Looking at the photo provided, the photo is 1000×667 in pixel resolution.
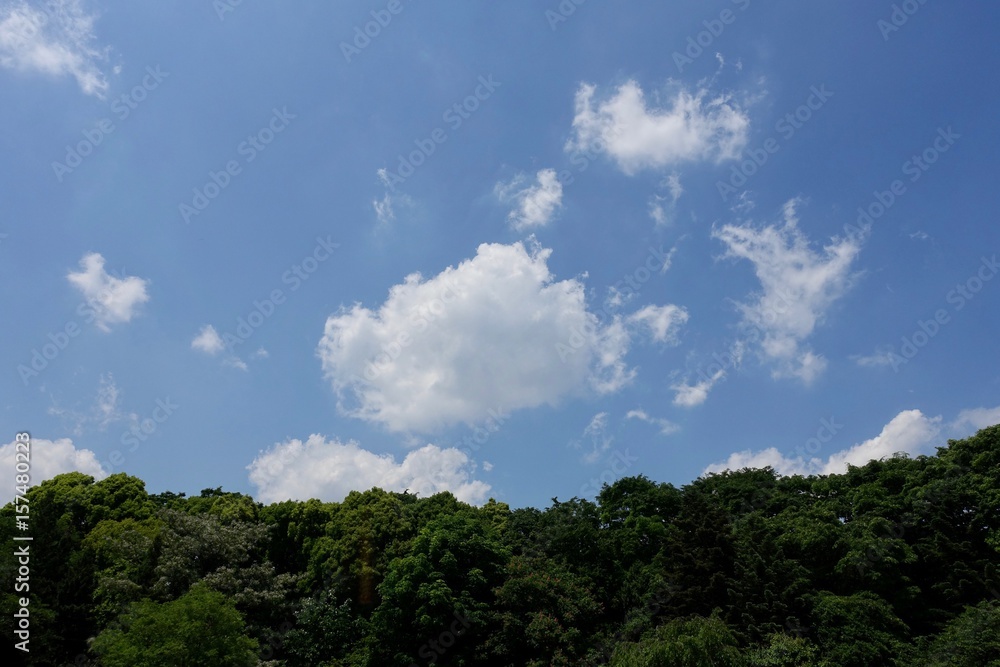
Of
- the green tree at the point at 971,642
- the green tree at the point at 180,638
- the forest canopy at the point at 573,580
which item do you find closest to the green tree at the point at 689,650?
the forest canopy at the point at 573,580

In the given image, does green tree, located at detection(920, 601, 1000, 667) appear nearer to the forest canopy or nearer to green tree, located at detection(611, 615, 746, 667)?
the forest canopy

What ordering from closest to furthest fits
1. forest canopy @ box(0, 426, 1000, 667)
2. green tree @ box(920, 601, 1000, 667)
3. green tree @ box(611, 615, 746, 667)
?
green tree @ box(611, 615, 746, 667), green tree @ box(920, 601, 1000, 667), forest canopy @ box(0, 426, 1000, 667)

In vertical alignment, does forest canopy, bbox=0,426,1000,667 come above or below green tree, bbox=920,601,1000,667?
above

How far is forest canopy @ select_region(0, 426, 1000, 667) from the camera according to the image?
23.0 metres

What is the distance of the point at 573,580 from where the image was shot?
1166 inches

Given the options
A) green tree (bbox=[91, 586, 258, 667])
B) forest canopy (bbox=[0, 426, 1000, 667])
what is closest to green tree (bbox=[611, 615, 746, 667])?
forest canopy (bbox=[0, 426, 1000, 667])

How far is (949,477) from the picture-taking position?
95.7 ft

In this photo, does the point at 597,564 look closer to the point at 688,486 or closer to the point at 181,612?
the point at 688,486

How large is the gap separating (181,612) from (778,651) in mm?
19161

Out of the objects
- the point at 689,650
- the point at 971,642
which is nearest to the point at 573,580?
the point at 689,650

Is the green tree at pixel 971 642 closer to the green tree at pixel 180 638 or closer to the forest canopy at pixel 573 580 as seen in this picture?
the forest canopy at pixel 573 580

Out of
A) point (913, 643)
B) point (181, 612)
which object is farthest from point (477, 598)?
point (913, 643)

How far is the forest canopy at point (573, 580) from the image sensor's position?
23000 mm

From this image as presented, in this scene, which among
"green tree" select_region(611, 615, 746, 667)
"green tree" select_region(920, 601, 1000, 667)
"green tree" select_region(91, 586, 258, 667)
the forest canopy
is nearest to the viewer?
"green tree" select_region(611, 615, 746, 667)
